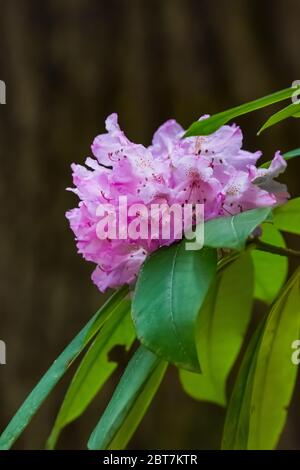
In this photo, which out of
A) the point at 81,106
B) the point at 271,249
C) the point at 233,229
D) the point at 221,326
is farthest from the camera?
the point at 81,106

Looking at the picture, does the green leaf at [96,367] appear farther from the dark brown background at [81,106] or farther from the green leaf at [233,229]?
the dark brown background at [81,106]

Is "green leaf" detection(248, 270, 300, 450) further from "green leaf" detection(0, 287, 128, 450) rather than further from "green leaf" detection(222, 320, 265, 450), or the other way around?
"green leaf" detection(0, 287, 128, 450)

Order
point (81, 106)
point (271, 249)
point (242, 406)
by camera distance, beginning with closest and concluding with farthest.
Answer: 1. point (271, 249)
2. point (242, 406)
3. point (81, 106)

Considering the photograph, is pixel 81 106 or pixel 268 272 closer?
pixel 268 272

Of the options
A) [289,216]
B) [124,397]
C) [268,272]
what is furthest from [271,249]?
[268,272]

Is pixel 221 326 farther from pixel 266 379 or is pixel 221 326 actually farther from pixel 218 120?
pixel 218 120

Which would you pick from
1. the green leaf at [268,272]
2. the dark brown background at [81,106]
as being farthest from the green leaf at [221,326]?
the dark brown background at [81,106]
